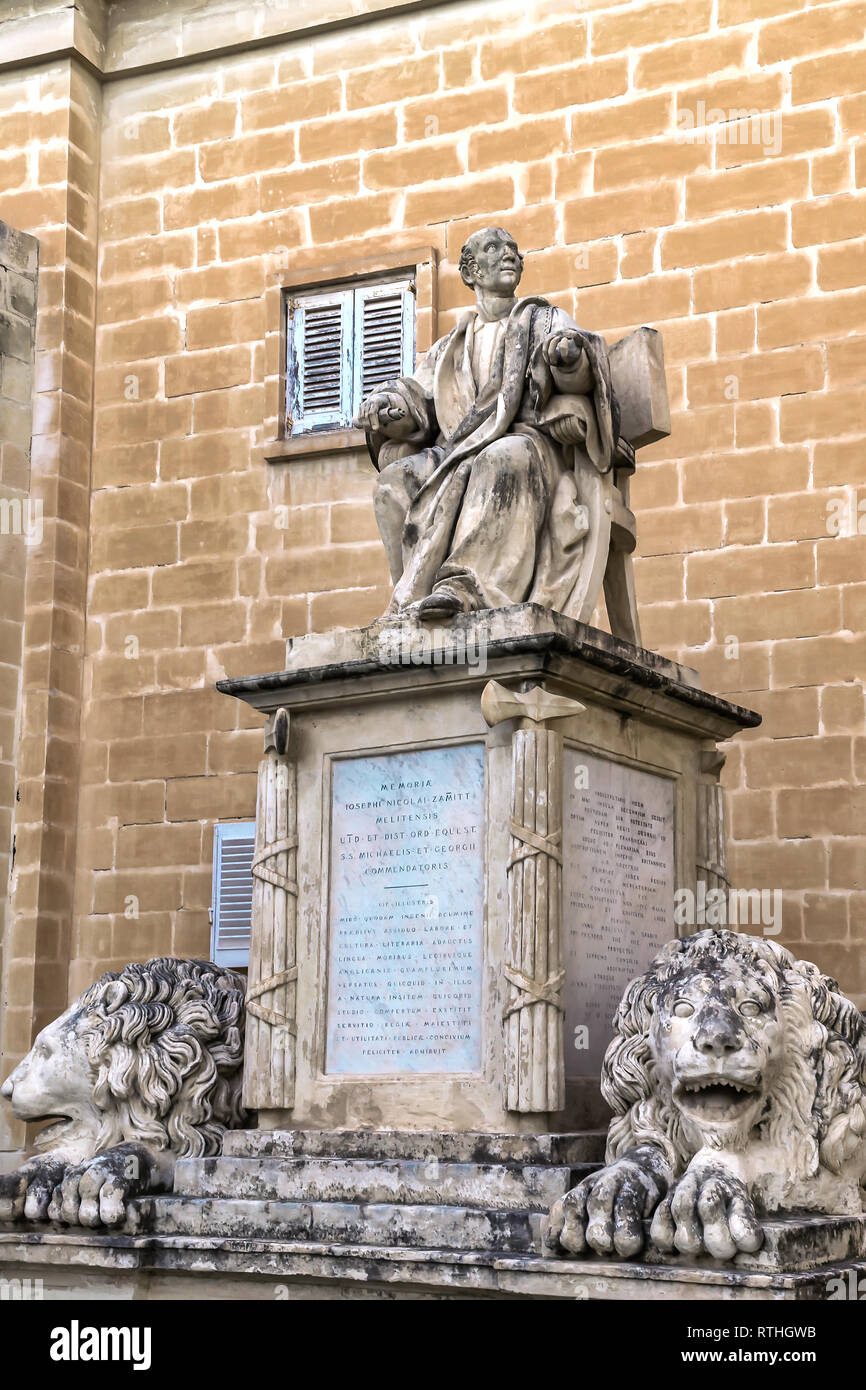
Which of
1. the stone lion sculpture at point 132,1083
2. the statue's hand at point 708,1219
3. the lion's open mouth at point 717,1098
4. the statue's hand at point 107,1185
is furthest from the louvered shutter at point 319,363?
the statue's hand at point 708,1219

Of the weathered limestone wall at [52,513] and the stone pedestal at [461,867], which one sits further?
the weathered limestone wall at [52,513]

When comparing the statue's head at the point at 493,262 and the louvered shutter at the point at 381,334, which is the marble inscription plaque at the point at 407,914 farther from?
the louvered shutter at the point at 381,334

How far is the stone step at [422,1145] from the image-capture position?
5188 millimetres

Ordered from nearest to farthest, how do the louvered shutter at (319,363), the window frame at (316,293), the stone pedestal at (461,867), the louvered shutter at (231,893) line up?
the stone pedestal at (461,867)
the louvered shutter at (231,893)
the window frame at (316,293)
the louvered shutter at (319,363)

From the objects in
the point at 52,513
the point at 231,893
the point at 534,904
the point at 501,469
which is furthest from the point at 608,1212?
the point at 52,513

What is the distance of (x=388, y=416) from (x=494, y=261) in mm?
623

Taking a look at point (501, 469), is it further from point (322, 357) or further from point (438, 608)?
point (322, 357)

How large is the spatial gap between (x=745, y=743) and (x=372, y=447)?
290 cm

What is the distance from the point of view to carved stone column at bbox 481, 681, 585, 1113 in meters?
5.25

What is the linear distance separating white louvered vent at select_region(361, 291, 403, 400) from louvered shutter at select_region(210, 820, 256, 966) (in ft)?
7.80

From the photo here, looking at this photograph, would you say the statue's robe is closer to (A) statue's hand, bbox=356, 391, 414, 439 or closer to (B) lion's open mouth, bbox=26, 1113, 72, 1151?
(A) statue's hand, bbox=356, 391, 414, 439

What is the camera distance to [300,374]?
10297 millimetres

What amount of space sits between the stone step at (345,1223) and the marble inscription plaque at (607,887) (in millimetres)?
619

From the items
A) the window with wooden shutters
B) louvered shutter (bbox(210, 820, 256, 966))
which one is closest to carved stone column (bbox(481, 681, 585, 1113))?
louvered shutter (bbox(210, 820, 256, 966))
